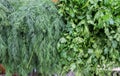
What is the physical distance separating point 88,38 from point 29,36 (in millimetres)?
453

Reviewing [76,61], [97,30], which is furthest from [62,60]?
[97,30]

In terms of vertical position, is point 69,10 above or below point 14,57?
above

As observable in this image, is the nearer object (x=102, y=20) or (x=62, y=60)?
(x=102, y=20)

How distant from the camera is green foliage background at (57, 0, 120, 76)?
1515 mm

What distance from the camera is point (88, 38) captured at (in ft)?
5.16

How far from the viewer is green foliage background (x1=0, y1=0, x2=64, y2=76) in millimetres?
1541

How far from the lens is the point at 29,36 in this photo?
5.16ft

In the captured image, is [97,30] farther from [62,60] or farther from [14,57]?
[14,57]

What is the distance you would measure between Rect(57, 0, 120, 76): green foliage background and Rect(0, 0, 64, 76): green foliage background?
8 cm

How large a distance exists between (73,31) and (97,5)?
0.87ft

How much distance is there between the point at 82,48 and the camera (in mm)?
1581

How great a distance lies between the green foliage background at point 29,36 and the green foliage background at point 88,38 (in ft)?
0.25

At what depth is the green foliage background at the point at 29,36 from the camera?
60.7 inches

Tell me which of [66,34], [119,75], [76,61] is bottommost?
[119,75]
